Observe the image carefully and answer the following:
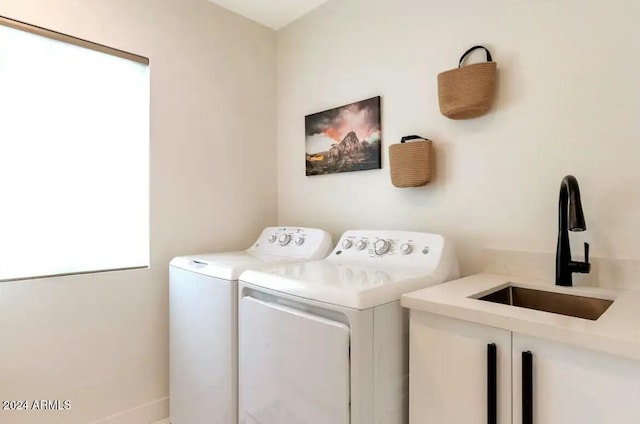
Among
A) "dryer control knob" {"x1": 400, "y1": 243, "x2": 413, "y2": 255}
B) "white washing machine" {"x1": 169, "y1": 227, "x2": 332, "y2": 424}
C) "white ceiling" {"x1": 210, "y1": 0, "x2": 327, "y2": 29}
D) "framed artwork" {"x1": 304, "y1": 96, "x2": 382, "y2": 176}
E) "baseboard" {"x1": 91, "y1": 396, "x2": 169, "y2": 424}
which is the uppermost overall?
"white ceiling" {"x1": 210, "y1": 0, "x2": 327, "y2": 29}

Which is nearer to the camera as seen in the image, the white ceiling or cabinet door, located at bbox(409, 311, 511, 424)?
cabinet door, located at bbox(409, 311, 511, 424)

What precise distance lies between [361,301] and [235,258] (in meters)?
0.96

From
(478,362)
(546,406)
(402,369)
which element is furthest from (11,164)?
(546,406)

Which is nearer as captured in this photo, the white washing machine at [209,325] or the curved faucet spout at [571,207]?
the curved faucet spout at [571,207]

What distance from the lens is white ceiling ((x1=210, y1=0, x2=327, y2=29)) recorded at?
88.7 inches

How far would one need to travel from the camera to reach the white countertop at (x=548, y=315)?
0.79 meters

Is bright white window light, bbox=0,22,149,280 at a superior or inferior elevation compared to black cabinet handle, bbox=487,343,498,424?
superior

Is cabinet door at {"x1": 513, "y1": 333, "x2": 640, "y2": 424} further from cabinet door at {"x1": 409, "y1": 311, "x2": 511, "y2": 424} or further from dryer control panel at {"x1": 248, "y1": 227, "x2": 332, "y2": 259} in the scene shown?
A: dryer control panel at {"x1": 248, "y1": 227, "x2": 332, "y2": 259}

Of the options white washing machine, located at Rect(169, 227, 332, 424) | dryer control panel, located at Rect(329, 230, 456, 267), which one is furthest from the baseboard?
dryer control panel, located at Rect(329, 230, 456, 267)

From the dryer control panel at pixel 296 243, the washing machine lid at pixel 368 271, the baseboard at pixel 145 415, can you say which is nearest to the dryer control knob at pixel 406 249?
the washing machine lid at pixel 368 271

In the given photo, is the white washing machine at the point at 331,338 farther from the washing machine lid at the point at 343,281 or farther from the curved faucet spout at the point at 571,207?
the curved faucet spout at the point at 571,207

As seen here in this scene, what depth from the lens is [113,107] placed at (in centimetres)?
191

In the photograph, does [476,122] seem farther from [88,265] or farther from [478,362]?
[88,265]

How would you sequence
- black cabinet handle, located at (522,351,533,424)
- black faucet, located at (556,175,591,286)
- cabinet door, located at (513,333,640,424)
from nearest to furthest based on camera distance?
cabinet door, located at (513,333,640,424), black cabinet handle, located at (522,351,533,424), black faucet, located at (556,175,591,286)
